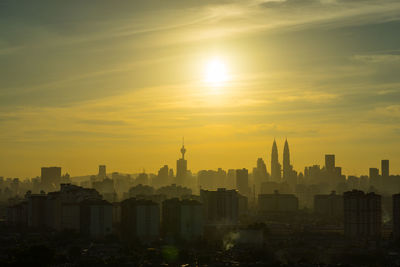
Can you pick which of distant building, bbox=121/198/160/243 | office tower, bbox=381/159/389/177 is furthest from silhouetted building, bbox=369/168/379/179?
distant building, bbox=121/198/160/243

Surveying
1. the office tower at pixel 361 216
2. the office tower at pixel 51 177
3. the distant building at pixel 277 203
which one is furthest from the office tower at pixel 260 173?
the office tower at pixel 361 216

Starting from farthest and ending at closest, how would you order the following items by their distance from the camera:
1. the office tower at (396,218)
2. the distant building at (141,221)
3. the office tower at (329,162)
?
the office tower at (329,162) → the office tower at (396,218) → the distant building at (141,221)

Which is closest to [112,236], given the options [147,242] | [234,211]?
[147,242]

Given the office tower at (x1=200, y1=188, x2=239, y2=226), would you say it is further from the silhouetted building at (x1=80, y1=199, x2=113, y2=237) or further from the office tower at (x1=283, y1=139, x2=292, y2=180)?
the office tower at (x1=283, y1=139, x2=292, y2=180)

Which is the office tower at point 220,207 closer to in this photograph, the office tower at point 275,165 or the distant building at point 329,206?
the distant building at point 329,206

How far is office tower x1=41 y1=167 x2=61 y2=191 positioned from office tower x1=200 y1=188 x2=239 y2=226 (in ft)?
222

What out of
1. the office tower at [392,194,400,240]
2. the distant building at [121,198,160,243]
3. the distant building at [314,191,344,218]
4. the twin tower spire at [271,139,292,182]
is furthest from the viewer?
the twin tower spire at [271,139,292,182]

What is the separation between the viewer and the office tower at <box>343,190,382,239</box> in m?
67.2

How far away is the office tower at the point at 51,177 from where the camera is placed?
468 feet

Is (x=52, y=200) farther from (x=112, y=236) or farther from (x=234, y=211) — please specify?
(x=234, y=211)

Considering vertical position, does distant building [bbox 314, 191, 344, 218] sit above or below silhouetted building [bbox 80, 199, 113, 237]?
above

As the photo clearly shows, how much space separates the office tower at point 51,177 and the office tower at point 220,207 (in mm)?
67744

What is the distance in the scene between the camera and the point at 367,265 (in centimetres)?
4891

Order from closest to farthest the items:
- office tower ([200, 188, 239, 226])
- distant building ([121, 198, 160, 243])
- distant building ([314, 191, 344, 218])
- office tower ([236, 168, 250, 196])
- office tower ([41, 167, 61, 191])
Result: 1. distant building ([121, 198, 160, 243])
2. office tower ([200, 188, 239, 226])
3. distant building ([314, 191, 344, 218])
4. office tower ([236, 168, 250, 196])
5. office tower ([41, 167, 61, 191])
